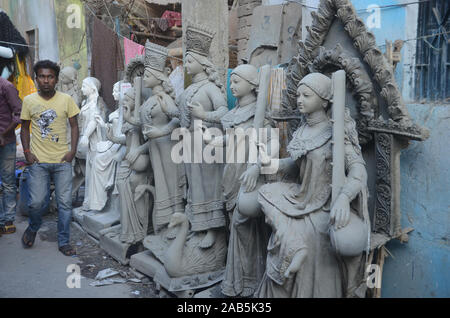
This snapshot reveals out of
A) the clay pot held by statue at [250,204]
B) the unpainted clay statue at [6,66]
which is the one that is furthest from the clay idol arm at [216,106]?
the unpainted clay statue at [6,66]

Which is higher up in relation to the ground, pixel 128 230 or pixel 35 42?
pixel 35 42

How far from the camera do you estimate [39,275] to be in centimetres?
442

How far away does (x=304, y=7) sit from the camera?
460 cm

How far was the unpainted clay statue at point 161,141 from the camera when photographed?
15.0 ft

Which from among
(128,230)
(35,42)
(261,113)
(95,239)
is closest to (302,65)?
(261,113)

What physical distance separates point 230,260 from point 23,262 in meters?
2.65

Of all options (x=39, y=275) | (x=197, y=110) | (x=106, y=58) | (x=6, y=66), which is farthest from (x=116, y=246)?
(x=6, y=66)

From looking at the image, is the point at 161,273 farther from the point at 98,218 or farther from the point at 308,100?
the point at 308,100

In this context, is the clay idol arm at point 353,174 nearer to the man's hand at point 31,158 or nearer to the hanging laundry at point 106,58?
the man's hand at point 31,158

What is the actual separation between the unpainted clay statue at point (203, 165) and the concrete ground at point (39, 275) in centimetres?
101

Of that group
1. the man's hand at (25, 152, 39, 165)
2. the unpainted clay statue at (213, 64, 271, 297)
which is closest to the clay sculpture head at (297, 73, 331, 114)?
the unpainted clay statue at (213, 64, 271, 297)

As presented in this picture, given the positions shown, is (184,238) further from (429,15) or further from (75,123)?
(429,15)

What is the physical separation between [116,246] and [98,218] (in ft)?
3.15

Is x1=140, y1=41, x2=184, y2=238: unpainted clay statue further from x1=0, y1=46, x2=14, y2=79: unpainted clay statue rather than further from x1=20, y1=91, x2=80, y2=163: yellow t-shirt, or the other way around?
x1=0, y1=46, x2=14, y2=79: unpainted clay statue
